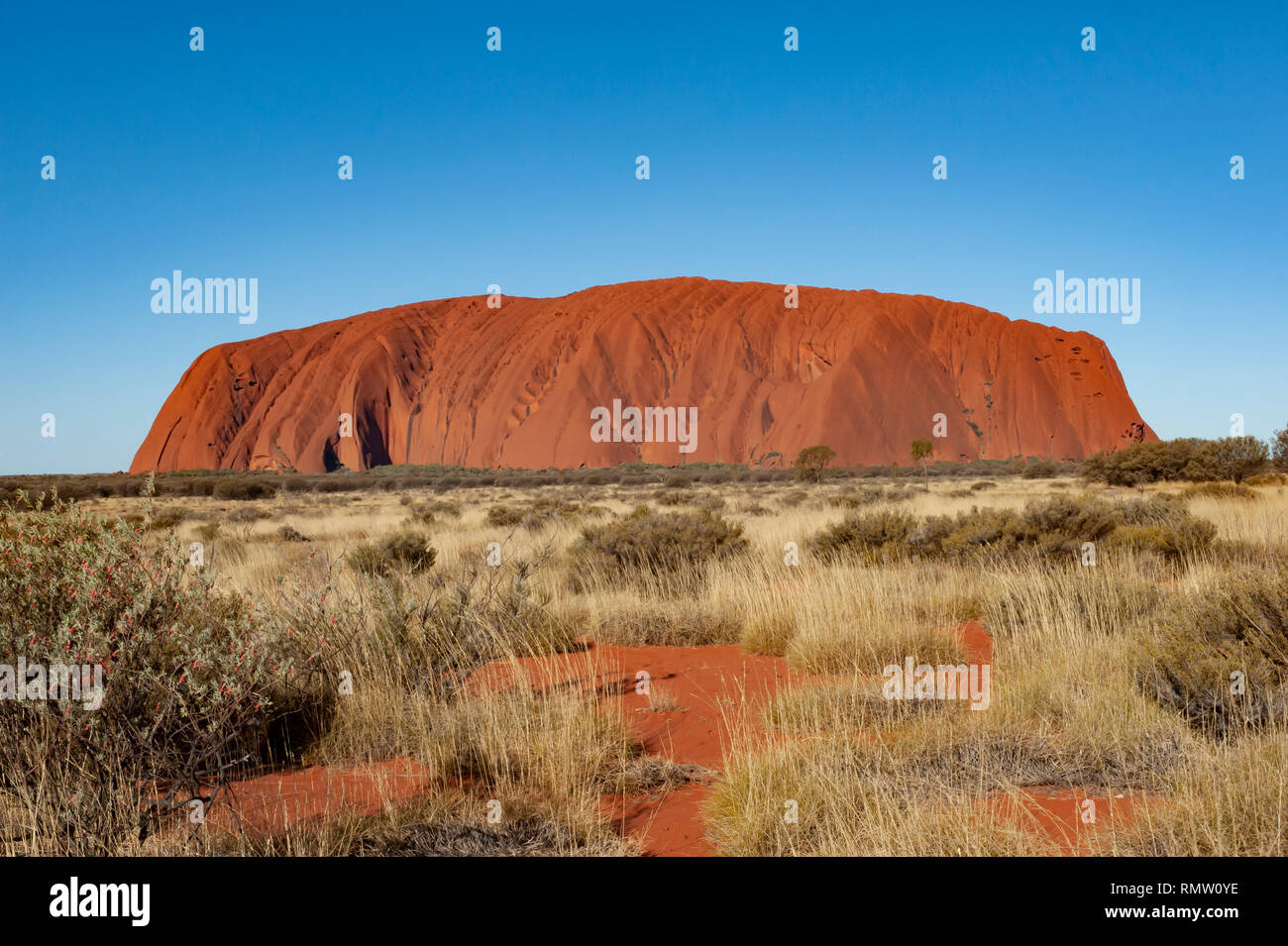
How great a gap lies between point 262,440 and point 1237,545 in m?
90.8

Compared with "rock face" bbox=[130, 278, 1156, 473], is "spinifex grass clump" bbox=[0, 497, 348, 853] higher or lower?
lower

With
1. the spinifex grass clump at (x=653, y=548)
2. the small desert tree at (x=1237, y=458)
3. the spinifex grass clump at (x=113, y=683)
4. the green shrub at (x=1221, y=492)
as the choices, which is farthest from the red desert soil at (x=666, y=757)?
the small desert tree at (x=1237, y=458)

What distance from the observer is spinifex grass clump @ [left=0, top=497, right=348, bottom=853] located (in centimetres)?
317

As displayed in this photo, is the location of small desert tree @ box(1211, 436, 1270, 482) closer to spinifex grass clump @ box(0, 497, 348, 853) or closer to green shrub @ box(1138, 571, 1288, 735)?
green shrub @ box(1138, 571, 1288, 735)

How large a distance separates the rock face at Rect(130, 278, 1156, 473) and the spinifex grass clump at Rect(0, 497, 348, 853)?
70366 millimetres

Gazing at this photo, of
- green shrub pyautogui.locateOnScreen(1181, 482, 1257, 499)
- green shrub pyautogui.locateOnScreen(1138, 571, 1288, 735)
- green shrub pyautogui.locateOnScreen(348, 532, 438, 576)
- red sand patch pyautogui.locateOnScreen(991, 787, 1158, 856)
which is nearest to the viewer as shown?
red sand patch pyautogui.locateOnScreen(991, 787, 1158, 856)

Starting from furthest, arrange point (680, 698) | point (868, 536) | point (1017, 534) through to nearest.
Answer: point (868, 536) → point (1017, 534) → point (680, 698)

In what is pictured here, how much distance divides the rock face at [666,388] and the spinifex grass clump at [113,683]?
70.4m

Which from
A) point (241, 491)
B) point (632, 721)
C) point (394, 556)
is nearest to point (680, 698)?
point (632, 721)

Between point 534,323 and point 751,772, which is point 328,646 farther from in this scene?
point 534,323

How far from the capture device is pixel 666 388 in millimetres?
81875

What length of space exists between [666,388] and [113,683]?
79254 mm

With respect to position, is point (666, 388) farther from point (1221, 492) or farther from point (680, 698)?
point (680, 698)

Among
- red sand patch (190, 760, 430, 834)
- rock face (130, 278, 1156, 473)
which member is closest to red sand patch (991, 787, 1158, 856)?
red sand patch (190, 760, 430, 834)
